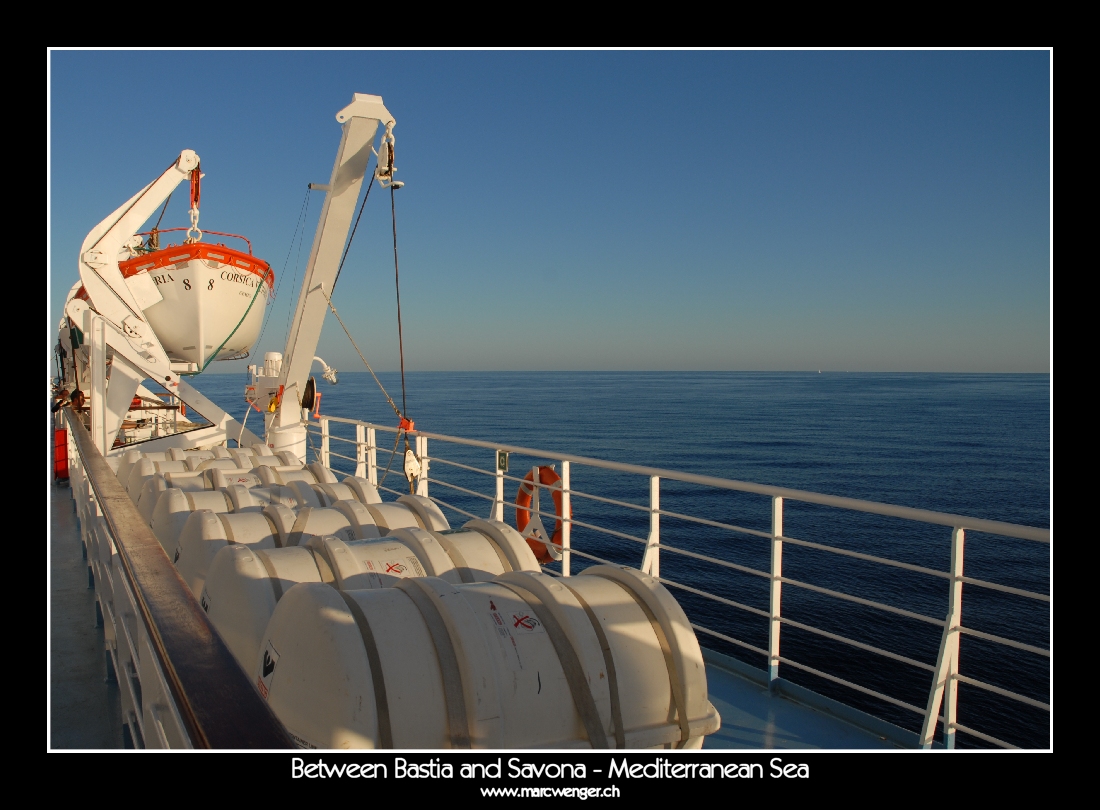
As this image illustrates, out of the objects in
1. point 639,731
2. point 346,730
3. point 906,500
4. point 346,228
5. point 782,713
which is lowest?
point 906,500

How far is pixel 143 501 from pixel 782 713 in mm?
4674

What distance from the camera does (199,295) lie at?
13.0 metres

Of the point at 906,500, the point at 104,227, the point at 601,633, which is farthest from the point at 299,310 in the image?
the point at 906,500

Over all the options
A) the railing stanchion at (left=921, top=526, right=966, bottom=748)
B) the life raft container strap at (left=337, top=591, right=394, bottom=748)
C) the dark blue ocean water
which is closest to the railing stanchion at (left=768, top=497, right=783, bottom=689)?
the railing stanchion at (left=921, top=526, right=966, bottom=748)

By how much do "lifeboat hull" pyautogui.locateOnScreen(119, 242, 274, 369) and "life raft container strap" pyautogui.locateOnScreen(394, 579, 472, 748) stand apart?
12331 millimetres

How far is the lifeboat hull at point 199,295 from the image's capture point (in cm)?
1291

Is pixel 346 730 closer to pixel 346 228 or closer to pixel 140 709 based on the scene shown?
pixel 140 709

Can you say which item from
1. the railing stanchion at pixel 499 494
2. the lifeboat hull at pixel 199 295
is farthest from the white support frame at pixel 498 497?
the lifeboat hull at pixel 199 295

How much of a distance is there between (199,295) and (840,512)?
62.8 ft

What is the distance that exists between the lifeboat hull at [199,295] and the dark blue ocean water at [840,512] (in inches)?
386

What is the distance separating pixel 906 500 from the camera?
25109 millimetres

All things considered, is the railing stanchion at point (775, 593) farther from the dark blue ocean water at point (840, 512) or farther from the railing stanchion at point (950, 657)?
the dark blue ocean water at point (840, 512)

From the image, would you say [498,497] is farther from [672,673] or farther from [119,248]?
[119,248]

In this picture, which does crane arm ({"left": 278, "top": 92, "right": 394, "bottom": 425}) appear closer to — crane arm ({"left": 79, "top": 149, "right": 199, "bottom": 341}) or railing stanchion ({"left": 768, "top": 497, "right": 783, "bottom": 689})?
crane arm ({"left": 79, "top": 149, "right": 199, "bottom": 341})
